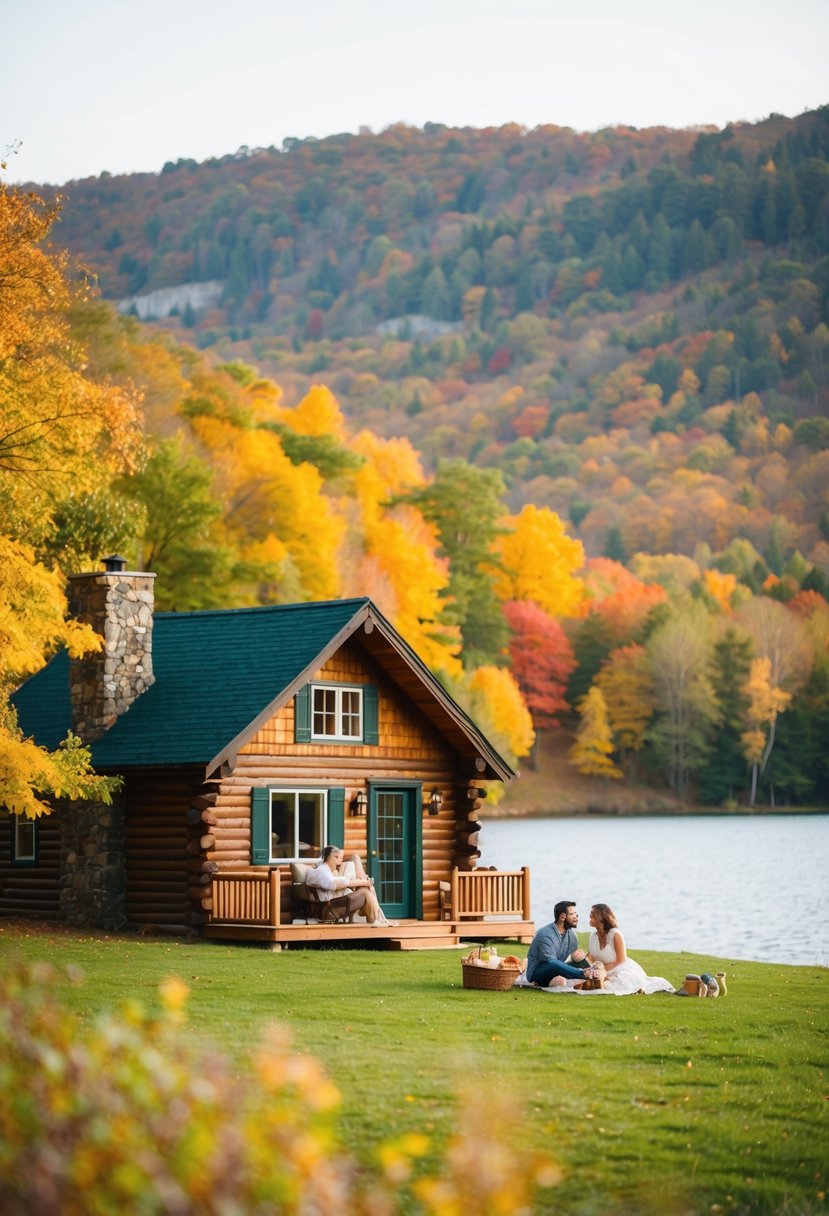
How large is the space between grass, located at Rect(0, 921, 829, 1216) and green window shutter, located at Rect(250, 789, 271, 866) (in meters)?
3.20

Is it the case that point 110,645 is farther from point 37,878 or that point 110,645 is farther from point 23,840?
point 37,878

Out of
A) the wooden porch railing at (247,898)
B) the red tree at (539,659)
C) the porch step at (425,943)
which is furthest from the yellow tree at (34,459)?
the red tree at (539,659)

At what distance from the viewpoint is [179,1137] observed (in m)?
5.83

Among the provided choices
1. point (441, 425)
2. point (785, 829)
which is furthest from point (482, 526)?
point (441, 425)

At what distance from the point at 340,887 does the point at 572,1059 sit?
11.8 meters

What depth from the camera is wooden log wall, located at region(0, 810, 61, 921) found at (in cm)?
2691

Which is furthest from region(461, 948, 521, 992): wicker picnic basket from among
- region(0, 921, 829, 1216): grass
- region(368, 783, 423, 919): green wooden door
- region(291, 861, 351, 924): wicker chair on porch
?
region(368, 783, 423, 919): green wooden door

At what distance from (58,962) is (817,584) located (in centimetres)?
9244

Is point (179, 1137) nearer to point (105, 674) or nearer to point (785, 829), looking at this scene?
point (105, 674)

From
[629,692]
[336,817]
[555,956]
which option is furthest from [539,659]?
[555,956]

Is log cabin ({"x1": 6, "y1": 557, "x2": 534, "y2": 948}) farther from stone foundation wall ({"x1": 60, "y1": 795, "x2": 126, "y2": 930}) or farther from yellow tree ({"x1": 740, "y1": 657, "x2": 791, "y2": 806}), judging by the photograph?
yellow tree ({"x1": 740, "y1": 657, "x2": 791, "y2": 806})

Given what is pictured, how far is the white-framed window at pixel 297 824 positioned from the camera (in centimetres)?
2573

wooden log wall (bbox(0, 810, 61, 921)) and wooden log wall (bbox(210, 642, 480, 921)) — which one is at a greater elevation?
wooden log wall (bbox(210, 642, 480, 921))

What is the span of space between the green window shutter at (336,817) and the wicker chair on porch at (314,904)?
115 cm
